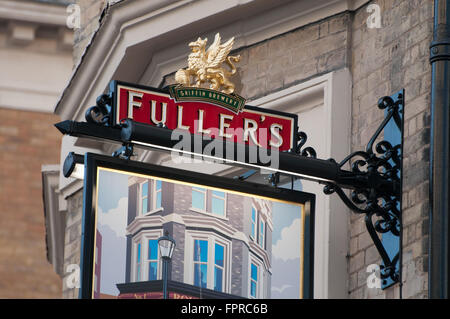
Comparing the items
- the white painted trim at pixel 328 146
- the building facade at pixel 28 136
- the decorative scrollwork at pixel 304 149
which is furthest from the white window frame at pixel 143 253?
the building facade at pixel 28 136

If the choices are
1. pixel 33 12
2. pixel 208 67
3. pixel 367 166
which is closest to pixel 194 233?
pixel 367 166

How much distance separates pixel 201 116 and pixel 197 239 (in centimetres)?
90

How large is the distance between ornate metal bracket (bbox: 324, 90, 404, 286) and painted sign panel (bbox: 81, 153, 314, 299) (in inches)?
16.0

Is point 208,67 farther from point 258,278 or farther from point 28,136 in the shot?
point 28,136

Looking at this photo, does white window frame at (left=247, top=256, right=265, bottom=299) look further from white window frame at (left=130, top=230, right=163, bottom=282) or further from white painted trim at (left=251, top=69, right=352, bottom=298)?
white painted trim at (left=251, top=69, right=352, bottom=298)

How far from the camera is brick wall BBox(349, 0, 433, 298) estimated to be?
400 inches

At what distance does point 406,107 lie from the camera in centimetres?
1066

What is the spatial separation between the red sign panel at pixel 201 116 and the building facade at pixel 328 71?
2.59 ft

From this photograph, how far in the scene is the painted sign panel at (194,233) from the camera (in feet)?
31.0

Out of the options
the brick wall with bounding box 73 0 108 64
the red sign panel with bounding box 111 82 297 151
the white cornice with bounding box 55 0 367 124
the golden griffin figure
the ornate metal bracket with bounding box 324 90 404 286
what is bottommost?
the ornate metal bracket with bounding box 324 90 404 286

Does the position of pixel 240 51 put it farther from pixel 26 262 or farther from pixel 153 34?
pixel 26 262

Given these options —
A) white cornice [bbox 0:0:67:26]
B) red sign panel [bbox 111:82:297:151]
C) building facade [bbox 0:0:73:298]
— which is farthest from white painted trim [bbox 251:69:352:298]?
building facade [bbox 0:0:73:298]

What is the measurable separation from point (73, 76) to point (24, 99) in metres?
10.4

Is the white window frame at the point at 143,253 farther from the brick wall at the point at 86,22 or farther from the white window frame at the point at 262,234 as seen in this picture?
the brick wall at the point at 86,22
